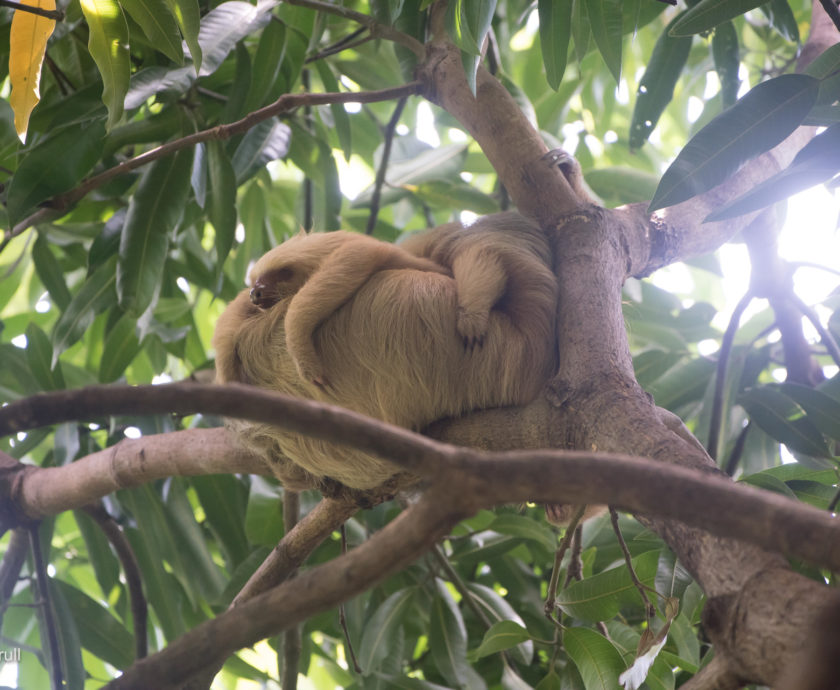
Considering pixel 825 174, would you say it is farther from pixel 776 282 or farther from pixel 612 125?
pixel 612 125

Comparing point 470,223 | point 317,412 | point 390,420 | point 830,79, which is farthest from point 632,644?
point 317,412

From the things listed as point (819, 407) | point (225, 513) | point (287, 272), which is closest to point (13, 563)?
point (225, 513)

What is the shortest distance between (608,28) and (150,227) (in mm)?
1493

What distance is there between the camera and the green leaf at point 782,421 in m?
2.31

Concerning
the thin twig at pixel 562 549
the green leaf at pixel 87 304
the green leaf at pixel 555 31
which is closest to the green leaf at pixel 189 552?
the green leaf at pixel 87 304

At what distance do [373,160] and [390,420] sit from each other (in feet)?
6.68

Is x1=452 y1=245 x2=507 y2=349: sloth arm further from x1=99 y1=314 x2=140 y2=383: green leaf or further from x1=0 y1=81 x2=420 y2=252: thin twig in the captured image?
x1=99 y1=314 x2=140 y2=383: green leaf

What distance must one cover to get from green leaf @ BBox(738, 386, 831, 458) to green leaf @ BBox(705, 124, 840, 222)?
1.16 metres

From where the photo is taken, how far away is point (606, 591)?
1.89 m

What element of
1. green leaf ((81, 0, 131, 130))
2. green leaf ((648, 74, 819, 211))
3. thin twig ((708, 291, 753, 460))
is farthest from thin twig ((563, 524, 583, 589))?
green leaf ((81, 0, 131, 130))

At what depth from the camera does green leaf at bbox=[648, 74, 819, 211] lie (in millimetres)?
1464

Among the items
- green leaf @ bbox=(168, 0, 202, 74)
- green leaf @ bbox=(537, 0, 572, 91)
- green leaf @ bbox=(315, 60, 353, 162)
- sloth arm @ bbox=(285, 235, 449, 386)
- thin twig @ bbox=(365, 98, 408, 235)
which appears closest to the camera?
green leaf @ bbox=(168, 0, 202, 74)

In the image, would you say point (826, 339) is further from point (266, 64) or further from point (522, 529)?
point (266, 64)

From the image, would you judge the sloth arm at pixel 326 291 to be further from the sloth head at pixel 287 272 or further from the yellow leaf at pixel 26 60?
the yellow leaf at pixel 26 60
